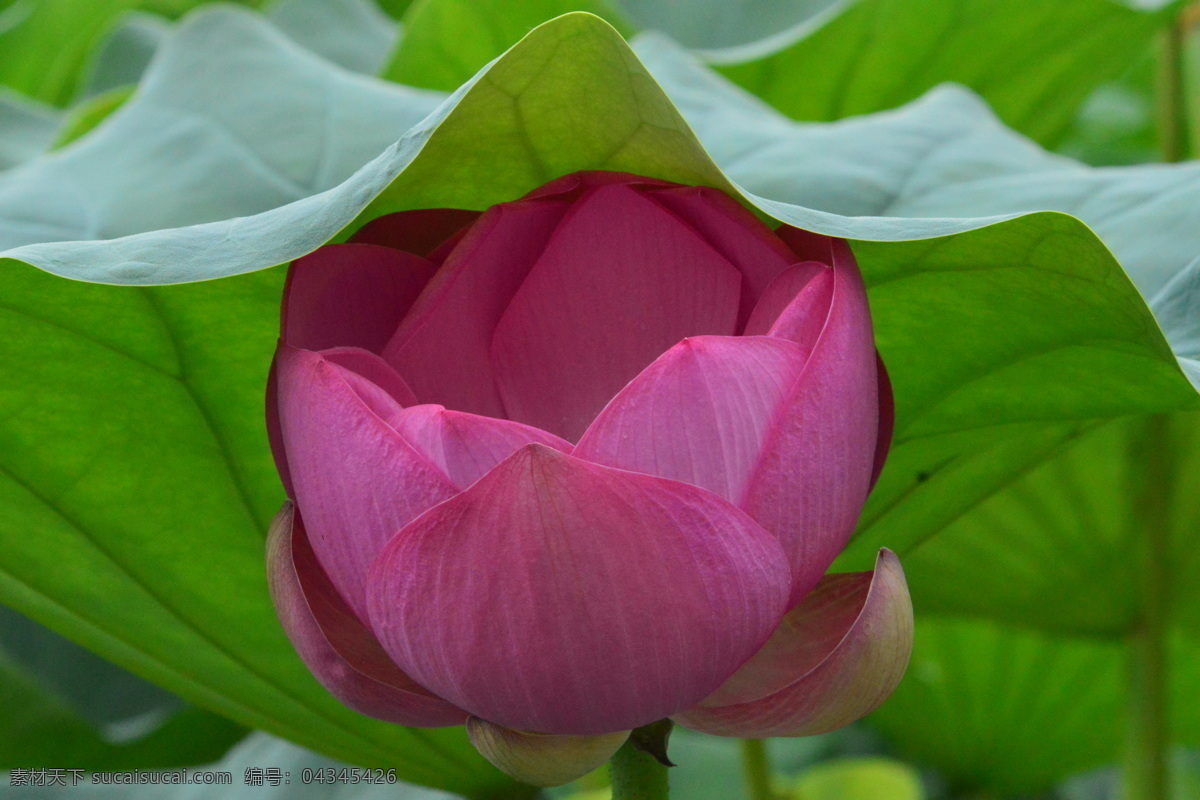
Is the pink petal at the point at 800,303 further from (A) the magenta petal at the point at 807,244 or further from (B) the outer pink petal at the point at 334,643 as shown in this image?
(B) the outer pink petal at the point at 334,643

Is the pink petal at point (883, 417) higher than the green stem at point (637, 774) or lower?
higher

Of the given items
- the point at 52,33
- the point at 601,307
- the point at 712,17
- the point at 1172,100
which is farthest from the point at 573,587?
the point at 52,33

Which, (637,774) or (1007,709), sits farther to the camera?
(1007,709)

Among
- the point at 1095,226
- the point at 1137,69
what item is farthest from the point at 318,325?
the point at 1137,69

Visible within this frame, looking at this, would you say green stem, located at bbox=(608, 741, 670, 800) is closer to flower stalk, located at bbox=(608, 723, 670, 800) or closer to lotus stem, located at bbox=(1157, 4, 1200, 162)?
flower stalk, located at bbox=(608, 723, 670, 800)

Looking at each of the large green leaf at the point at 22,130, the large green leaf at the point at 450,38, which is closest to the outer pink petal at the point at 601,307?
the large green leaf at the point at 450,38

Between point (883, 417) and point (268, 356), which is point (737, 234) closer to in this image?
point (883, 417)

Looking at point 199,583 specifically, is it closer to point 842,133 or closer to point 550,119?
point 550,119
